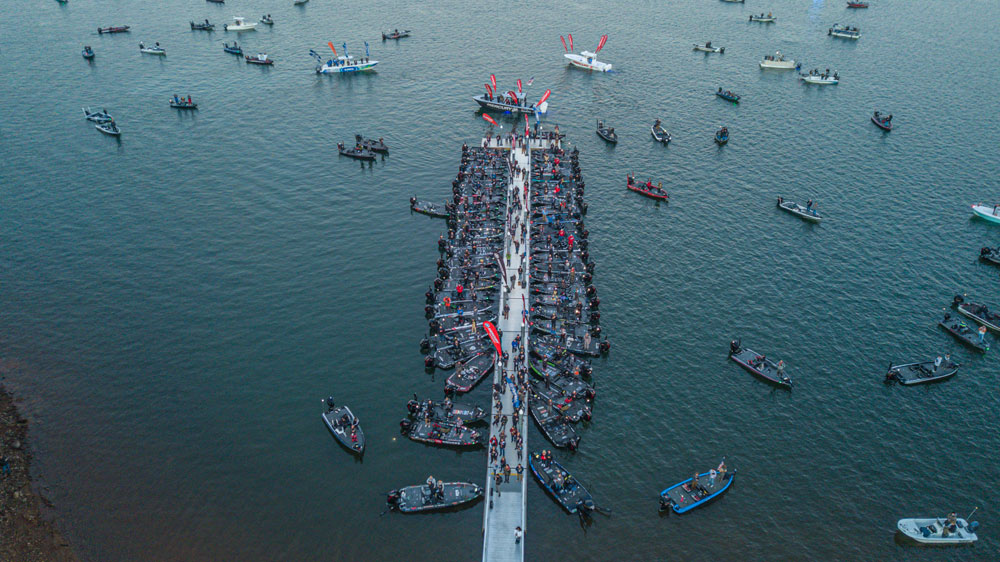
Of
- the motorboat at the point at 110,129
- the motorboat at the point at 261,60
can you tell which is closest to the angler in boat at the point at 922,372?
the motorboat at the point at 110,129

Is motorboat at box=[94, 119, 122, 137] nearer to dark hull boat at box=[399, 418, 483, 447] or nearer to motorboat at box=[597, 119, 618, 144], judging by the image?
motorboat at box=[597, 119, 618, 144]

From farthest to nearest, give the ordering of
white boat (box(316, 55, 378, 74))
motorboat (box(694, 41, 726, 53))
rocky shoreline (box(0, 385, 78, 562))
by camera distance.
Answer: motorboat (box(694, 41, 726, 53))
white boat (box(316, 55, 378, 74))
rocky shoreline (box(0, 385, 78, 562))

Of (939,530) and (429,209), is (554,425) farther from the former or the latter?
(429,209)

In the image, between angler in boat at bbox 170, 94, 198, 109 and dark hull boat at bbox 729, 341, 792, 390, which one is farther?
angler in boat at bbox 170, 94, 198, 109

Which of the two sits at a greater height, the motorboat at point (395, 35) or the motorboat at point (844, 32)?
the motorboat at point (844, 32)

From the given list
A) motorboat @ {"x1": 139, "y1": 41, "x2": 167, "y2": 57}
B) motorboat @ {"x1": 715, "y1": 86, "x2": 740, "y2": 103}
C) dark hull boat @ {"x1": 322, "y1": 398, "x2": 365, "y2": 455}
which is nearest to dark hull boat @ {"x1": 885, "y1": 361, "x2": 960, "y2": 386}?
dark hull boat @ {"x1": 322, "y1": 398, "x2": 365, "y2": 455}

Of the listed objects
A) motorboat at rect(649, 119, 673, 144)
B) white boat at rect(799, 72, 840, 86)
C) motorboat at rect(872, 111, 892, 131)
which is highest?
white boat at rect(799, 72, 840, 86)

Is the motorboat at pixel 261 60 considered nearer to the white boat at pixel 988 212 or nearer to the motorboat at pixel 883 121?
the motorboat at pixel 883 121
